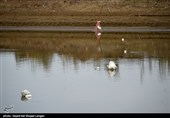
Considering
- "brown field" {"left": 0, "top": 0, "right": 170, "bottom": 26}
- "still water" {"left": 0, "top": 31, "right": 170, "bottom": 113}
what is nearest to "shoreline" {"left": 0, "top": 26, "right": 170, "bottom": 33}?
"brown field" {"left": 0, "top": 0, "right": 170, "bottom": 26}

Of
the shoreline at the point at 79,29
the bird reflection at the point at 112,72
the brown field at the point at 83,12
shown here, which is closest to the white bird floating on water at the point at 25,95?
the bird reflection at the point at 112,72

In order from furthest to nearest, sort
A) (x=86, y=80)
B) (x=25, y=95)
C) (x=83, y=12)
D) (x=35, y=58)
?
(x=83, y=12)
(x=35, y=58)
(x=86, y=80)
(x=25, y=95)

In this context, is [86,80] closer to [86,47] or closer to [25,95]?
[25,95]

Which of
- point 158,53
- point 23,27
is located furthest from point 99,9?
point 158,53

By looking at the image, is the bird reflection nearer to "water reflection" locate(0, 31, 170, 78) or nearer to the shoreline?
"water reflection" locate(0, 31, 170, 78)

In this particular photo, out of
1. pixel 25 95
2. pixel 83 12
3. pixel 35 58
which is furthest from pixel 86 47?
pixel 83 12

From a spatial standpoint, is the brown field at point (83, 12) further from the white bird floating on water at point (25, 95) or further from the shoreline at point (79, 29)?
the white bird floating on water at point (25, 95)

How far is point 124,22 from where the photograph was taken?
38.8 metres

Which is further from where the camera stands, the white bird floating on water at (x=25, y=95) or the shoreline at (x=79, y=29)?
the shoreline at (x=79, y=29)

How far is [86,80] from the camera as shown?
17734 mm

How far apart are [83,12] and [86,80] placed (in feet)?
77.9

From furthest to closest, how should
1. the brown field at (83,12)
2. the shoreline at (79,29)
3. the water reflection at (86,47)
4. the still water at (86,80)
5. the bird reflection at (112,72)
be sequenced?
the brown field at (83,12) < the shoreline at (79,29) < the water reflection at (86,47) < the bird reflection at (112,72) < the still water at (86,80)

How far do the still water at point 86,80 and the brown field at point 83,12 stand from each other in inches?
481

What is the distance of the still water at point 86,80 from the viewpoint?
1408cm
